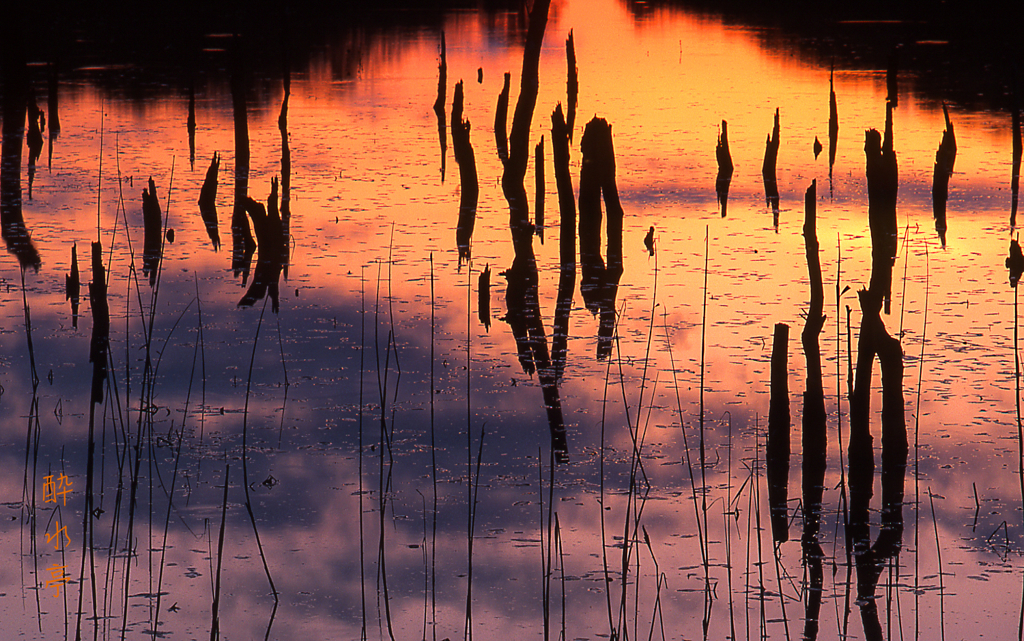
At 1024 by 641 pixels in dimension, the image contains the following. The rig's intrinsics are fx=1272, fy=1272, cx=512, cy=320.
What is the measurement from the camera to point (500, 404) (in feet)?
33.8

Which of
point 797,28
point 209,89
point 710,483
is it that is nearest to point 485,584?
point 710,483

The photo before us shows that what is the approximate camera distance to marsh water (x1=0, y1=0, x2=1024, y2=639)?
687 centimetres

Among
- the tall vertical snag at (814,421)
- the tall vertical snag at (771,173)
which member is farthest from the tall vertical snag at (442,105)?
the tall vertical snag at (814,421)

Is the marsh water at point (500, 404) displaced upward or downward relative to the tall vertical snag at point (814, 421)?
downward

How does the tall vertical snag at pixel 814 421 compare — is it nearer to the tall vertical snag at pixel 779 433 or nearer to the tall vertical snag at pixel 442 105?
the tall vertical snag at pixel 779 433

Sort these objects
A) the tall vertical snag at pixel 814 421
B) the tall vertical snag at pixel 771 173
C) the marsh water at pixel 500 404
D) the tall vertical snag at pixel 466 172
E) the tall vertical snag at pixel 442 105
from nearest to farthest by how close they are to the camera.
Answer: the marsh water at pixel 500 404 < the tall vertical snag at pixel 814 421 < the tall vertical snag at pixel 466 172 < the tall vertical snag at pixel 771 173 < the tall vertical snag at pixel 442 105

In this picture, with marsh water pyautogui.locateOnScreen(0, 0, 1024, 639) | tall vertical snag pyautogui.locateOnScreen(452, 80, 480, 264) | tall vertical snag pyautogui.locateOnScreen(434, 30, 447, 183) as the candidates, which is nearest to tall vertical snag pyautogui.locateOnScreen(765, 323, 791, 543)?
marsh water pyautogui.locateOnScreen(0, 0, 1024, 639)

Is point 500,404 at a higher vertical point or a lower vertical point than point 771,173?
lower

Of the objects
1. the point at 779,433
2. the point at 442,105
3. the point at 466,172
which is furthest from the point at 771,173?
the point at 779,433

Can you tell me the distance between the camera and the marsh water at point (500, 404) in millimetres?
6871

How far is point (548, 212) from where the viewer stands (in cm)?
1831

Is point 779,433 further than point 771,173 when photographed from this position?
No

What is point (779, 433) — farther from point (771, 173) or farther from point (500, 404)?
point (771, 173)

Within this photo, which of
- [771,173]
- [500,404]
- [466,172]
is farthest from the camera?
[771,173]
